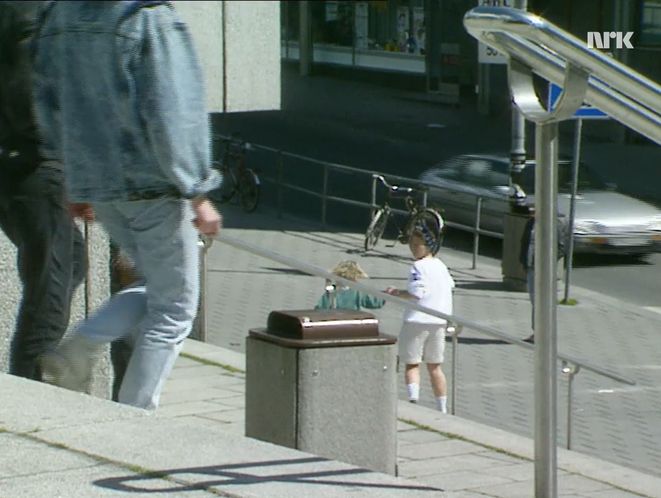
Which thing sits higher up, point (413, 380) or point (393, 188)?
point (393, 188)

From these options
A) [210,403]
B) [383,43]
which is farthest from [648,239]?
[210,403]

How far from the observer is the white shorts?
10016 millimetres

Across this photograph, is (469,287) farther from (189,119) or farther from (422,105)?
(189,119)

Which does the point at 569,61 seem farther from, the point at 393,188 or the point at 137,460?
the point at 393,188

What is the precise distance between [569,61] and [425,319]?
6030mm

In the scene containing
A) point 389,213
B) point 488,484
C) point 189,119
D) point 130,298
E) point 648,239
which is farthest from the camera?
point 389,213

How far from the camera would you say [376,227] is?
32.4 feet

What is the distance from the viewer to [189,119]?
14.2 feet

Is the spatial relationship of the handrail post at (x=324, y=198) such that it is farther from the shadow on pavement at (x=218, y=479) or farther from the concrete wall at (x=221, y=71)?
the shadow on pavement at (x=218, y=479)

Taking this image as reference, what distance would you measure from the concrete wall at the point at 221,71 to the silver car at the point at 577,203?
1.79m

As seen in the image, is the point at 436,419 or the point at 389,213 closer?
the point at 436,419

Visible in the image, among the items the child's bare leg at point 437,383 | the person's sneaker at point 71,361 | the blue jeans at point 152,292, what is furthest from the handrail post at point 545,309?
the child's bare leg at point 437,383

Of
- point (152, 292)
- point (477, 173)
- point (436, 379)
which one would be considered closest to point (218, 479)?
point (152, 292)

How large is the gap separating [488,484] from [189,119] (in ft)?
10.4
